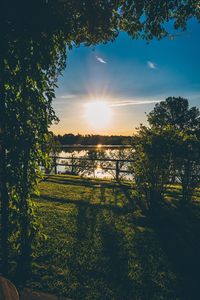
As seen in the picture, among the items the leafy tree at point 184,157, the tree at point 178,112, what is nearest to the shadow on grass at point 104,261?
the leafy tree at point 184,157

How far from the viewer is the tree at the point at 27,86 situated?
3.75 m

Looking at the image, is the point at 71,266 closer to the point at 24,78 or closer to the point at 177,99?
the point at 24,78

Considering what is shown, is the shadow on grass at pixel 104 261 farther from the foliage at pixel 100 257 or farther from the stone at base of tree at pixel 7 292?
the stone at base of tree at pixel 7 292

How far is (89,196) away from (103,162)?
22.0ft

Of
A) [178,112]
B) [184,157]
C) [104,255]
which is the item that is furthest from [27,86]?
[178,112]

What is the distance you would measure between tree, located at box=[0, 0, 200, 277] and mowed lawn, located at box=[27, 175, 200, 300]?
2.01ft

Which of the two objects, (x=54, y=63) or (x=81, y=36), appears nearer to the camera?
(x=54, y=63)

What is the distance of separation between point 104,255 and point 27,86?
346 cm

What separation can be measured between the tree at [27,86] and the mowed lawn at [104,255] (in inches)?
24.2

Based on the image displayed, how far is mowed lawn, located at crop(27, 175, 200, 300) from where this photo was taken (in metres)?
4.11

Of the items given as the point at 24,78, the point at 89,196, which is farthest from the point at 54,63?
the point at 89,196

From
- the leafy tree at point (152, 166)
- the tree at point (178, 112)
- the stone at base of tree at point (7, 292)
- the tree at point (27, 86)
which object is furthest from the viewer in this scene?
the tree at point (178, 112)

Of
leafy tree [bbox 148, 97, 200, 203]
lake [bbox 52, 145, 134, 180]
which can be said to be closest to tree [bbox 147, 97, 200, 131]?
lake [bbox 52, 145, 134, 180]

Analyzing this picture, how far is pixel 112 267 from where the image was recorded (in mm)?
4766
